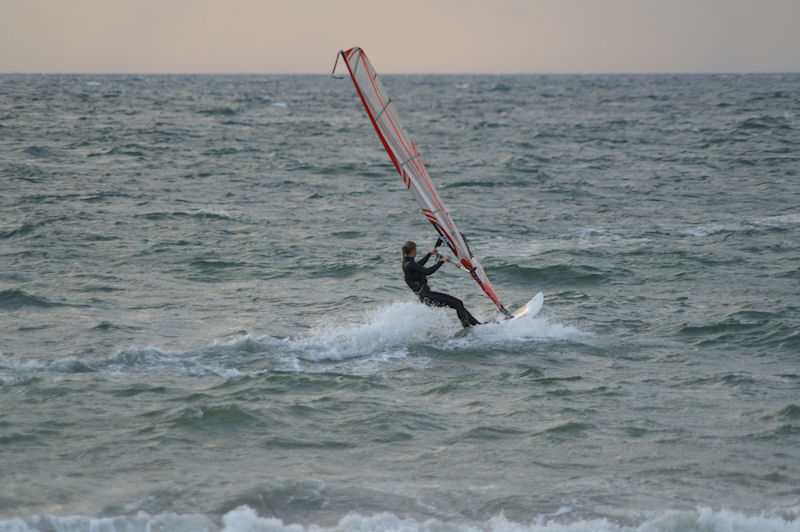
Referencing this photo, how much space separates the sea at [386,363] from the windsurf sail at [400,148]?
107 centimetres

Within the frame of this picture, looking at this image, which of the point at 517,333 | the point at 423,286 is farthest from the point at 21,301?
the point at 517,333

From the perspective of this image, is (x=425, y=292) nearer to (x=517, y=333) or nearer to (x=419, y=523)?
(x=517, y=333)

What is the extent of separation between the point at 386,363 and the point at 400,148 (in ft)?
10.4

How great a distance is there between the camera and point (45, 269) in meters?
14.2

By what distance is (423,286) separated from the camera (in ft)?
36.9

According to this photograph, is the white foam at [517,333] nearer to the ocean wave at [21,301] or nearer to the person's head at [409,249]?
the person's head at [409,249]

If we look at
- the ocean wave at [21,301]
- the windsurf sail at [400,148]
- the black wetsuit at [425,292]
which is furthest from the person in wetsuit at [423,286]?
the ocean wave at [21,301]

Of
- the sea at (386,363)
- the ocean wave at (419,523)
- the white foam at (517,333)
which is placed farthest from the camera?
the white foam at (517,333)

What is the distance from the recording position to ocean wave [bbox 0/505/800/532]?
6062 millimetres

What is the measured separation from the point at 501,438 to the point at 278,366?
3220 millimetres

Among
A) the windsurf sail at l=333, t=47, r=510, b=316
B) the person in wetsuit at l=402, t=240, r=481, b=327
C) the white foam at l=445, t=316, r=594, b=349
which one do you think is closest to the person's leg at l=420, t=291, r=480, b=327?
the person in wetsuit at l=402, t=240, r=481, b=327

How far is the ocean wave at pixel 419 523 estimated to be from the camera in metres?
6.06

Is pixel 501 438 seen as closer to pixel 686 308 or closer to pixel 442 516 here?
pixel 442 516

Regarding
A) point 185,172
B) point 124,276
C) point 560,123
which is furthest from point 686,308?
point 560,123
